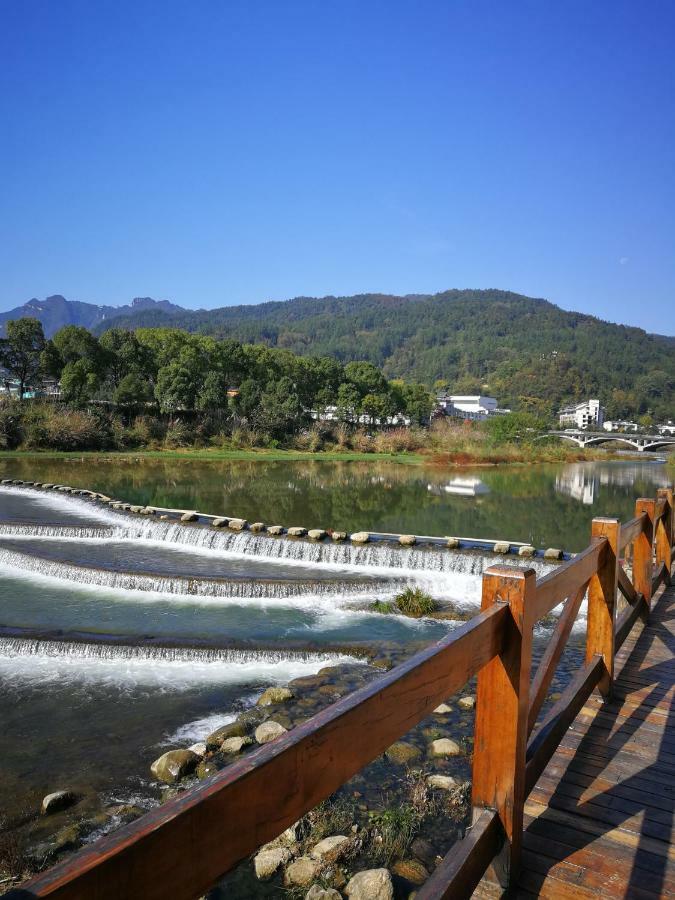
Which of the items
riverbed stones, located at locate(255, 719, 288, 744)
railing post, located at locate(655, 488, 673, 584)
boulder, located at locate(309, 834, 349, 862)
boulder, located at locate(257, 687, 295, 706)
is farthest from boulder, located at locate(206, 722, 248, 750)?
railing post, located at locate(655, 488, 673, 584)

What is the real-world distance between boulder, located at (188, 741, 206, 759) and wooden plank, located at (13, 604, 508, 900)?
176 inches

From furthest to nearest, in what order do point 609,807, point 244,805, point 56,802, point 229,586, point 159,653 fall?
1. point 229,586
2. point 159,653
3. point 56,802
4. point 609,807
5. point 244,805

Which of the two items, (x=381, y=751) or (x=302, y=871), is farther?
(x=302, y=871)

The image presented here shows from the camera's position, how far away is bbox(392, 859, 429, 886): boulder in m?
4.12

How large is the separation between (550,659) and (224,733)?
Result: 397cm

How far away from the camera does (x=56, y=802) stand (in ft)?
16.7

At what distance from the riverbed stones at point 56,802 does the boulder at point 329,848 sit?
2.06 meters

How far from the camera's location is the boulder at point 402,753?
222 inches

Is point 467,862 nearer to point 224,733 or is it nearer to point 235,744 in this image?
point 235,744

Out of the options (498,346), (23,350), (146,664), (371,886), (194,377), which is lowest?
(146,664)

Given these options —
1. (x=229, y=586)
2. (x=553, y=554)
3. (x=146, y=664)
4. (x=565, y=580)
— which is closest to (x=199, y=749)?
(x=146, y=664)

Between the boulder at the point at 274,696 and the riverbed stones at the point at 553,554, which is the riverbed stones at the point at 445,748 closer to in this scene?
the boulder at the point at 274,696

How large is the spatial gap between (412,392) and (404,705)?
5527 cm

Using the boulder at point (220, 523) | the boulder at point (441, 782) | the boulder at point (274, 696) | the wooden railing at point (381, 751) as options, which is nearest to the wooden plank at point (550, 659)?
the wooden railing at point (381, 751)
